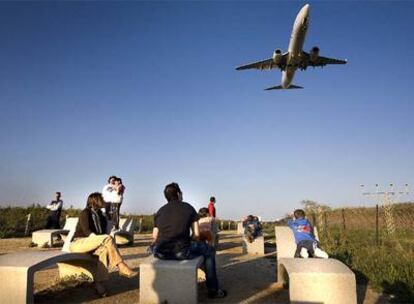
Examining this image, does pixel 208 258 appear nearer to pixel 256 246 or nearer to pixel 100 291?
pixel 100 291

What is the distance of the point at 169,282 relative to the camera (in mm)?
5125

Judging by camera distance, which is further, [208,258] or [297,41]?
[297,41]

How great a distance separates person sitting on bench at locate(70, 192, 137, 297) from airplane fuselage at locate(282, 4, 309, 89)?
1894 centimetres

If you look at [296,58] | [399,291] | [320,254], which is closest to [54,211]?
[320,254]

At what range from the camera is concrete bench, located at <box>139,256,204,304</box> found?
5.07 meters

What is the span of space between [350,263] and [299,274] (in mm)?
Result: 4663

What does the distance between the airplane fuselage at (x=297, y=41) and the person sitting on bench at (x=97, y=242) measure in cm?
1894

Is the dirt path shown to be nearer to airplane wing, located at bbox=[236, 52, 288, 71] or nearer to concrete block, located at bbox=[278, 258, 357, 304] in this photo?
concrete block, located at bbox=[278, 258, 357, 304]

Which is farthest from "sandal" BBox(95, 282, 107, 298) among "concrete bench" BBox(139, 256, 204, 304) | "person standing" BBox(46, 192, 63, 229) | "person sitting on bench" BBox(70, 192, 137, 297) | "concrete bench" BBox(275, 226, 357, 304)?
"person standing" BBox(46, 192, 63, 229)

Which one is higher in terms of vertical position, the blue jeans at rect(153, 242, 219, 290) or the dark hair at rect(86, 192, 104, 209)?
the dark hair at rect(86, 192, 104, 209)

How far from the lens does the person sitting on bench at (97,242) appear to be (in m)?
5.91

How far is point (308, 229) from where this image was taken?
6766 millimetres

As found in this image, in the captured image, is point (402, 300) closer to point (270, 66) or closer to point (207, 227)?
point (207, 227)

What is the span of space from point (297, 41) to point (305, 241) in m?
18.7
